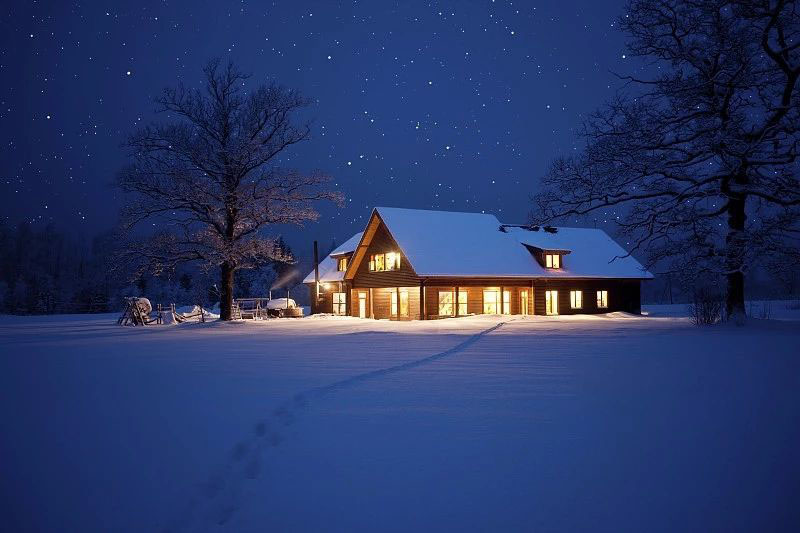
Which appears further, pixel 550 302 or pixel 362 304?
pixel 362 304

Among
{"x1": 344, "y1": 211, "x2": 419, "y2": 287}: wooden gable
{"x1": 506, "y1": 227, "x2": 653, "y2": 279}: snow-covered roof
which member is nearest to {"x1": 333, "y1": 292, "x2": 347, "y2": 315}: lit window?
{"x1": 344, "y1": 211, "x2": 419, "y2": 287}: wooden gable

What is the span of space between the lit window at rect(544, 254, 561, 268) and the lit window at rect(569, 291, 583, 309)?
2210 millimetres

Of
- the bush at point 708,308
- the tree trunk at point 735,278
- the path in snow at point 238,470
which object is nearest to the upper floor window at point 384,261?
the bush at point 708,308

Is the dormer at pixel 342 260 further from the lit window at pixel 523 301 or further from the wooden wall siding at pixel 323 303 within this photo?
the lit window at pixel 523 301

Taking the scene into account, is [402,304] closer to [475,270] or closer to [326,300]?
[475,270]

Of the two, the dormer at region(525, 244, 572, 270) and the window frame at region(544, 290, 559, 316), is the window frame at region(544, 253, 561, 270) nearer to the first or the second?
the dormer at region(525, 244, 572, 270)

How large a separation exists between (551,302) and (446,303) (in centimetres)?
792

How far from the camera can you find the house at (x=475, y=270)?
32.3 m

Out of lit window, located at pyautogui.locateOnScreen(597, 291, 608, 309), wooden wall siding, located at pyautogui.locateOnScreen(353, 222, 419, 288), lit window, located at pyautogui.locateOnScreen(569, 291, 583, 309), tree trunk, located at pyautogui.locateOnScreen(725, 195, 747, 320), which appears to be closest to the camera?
tree trunk, located at pyautogui.locateOnScreen(725, 195, 747, 320)

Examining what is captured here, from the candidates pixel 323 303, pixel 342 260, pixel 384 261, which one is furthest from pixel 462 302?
pixel 323 303

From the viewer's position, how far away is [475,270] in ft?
106

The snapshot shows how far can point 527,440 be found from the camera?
554cm

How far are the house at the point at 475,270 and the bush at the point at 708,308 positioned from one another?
896cm

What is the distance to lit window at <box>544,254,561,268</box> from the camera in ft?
118
